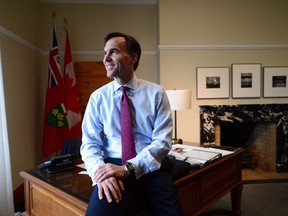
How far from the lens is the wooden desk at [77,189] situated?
3.45 feet

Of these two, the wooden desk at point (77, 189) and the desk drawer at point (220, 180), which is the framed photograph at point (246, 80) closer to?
the desk drawer at point (220, 180)

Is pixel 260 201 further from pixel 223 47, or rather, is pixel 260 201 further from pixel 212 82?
pixel 223 47

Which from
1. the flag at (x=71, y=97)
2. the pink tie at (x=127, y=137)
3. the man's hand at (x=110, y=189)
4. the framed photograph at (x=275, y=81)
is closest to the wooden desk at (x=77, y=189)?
the man's hand at (x=110, y=189)

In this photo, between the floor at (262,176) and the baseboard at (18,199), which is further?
the floor at (262,176)

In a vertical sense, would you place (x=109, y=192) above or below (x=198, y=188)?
above

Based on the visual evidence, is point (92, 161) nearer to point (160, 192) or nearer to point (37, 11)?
point (160, 192)

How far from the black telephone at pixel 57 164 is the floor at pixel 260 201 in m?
1.59

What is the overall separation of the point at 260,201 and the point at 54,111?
2922 millimetres

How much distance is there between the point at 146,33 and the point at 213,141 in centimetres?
208

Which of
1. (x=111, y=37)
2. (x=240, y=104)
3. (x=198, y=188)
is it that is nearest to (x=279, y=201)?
(x=240, y=104)

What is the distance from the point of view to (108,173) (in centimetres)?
93

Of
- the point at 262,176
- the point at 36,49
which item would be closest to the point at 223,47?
the point at 262,176

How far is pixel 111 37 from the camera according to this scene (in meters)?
1.09

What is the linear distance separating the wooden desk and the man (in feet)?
0.50
